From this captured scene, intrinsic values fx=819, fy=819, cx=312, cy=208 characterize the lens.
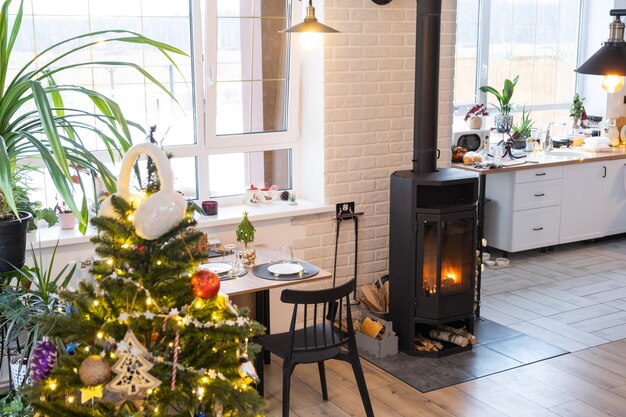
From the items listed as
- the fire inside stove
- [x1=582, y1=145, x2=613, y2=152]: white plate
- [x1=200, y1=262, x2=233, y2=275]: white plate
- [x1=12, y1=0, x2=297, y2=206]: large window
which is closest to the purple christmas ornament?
[x1=200, y1=262, x2=233, y2=275]: white plate

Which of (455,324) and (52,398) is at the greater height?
(52,398)

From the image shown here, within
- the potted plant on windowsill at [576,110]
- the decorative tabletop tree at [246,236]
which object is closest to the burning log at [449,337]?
the decorative tabletop tree at [246,236]

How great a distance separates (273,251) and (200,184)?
2.35ft

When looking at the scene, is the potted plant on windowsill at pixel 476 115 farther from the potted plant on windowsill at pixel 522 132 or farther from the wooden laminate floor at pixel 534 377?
the wooden laminate floor at pixel 534 377

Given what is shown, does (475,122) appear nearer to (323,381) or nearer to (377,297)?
(377,297)

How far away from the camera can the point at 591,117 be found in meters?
8.10

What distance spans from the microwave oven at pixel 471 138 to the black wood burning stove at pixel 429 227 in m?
2.05

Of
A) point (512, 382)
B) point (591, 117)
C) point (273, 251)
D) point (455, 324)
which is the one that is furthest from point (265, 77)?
point (591, 117)

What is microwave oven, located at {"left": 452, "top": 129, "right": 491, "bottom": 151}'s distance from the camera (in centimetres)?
711

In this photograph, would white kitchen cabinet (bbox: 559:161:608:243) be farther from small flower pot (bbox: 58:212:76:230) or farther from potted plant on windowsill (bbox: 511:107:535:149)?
small flower pot (bbox: 58:212:76:230)

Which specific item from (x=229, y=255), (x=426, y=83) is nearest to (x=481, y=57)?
(x=426, y=83)

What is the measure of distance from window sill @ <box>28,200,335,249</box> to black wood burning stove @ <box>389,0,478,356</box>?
1.89ft

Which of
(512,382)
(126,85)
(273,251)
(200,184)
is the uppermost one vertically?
(126,85)

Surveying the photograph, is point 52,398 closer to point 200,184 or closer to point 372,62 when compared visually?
point 200,184
